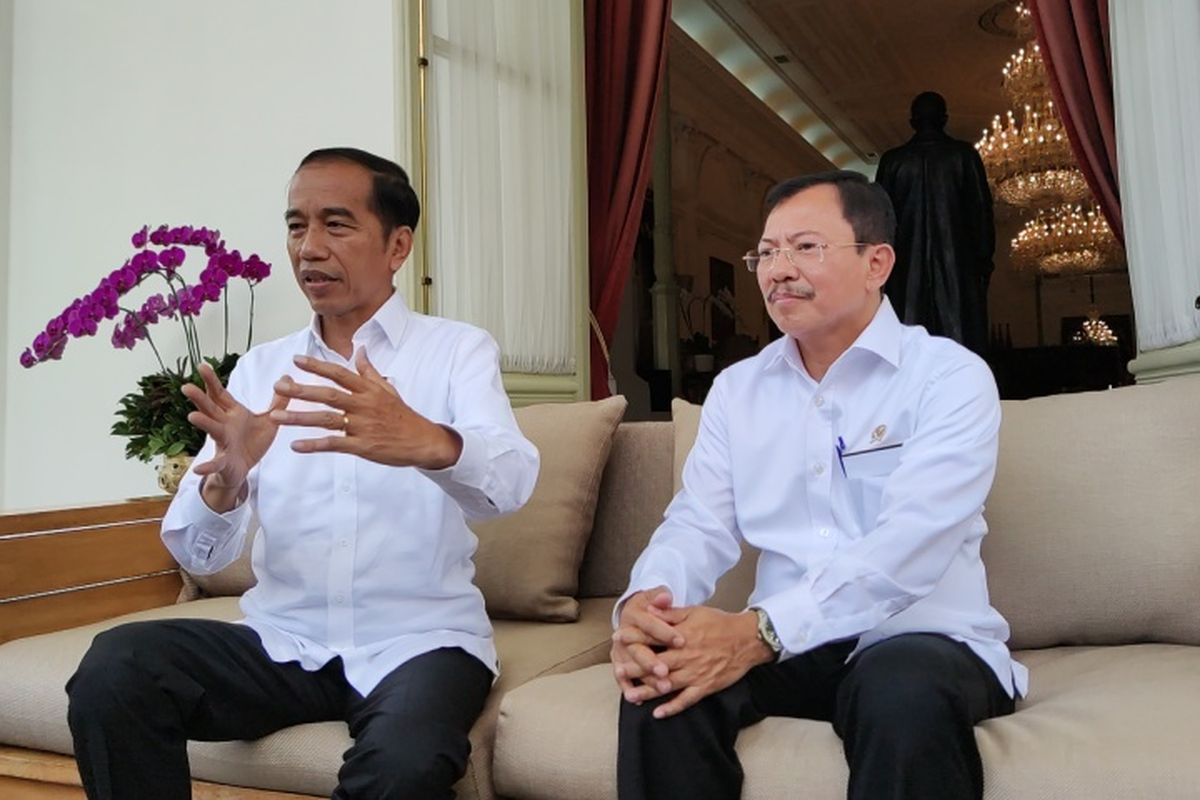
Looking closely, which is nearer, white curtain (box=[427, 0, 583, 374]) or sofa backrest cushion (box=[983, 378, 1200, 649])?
sofa backrest cushion (box=[983, 378, 1200, 649])

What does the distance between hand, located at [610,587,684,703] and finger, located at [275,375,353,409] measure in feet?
1.46

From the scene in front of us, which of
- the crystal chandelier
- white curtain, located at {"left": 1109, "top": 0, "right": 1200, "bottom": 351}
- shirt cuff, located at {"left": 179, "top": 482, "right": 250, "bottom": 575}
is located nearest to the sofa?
shirt cuff, located at {"left": 179, "top": 482, "right": 250, "bottom": 575}

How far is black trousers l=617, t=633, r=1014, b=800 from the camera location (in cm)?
109

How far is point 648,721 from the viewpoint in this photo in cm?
123

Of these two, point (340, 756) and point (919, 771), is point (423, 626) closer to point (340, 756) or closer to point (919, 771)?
point (340, 756)

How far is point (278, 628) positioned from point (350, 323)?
48cm

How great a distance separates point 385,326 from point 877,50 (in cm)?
651

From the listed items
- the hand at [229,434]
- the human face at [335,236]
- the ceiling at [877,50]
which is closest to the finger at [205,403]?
the hand at [229,434]

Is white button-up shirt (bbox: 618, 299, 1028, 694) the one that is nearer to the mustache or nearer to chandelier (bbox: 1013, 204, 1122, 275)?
the mustache

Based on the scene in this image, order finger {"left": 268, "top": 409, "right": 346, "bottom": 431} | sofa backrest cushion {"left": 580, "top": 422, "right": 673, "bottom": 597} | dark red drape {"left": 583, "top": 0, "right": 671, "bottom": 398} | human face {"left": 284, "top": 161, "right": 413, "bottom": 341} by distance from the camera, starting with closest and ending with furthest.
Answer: finger {"left": 268, "top": 409, "right": 346, "bottom": 431} < human face {"left": 284, "top": 161, "right": 413, "bottom": 341} < sofa backrest cushion {"left": 580, "top": 422, "right": 673, "bottom": 597} < dark red drape {"left": 583, "top": 0, "right": 671, "bottom": 398}

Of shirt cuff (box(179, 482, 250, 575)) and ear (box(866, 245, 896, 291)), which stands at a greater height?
ear (box(866, 245, 896, 291))

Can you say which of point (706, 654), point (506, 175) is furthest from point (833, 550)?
point (506, 175)

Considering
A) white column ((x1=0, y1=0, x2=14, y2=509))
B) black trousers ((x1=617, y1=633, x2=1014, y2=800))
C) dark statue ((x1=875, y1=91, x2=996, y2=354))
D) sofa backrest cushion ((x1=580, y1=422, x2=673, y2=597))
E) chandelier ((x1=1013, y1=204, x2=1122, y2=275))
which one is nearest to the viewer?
black trousers ((x1=617, y1=633, x2=1014, y2=800))

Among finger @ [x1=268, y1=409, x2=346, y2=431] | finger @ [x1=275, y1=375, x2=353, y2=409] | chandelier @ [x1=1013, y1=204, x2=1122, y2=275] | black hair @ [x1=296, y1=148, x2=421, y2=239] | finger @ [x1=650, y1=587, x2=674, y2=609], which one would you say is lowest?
finger @ [x1=650, y1=587, x2=674, y2=609]
